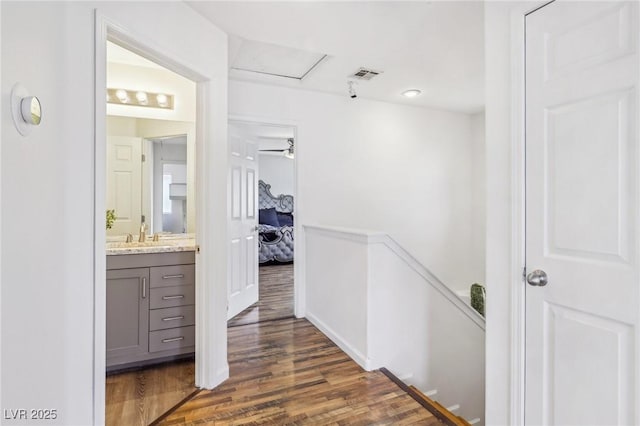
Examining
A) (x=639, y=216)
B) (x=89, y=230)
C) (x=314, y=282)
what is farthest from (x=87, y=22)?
(x=314, y=282)

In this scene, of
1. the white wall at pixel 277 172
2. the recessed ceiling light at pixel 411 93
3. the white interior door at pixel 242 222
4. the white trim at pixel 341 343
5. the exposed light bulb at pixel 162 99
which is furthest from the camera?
the white wall at pixel 277 172

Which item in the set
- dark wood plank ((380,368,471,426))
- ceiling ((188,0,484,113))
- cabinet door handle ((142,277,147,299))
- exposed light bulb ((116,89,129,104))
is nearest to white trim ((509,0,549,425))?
dark wood plank ((380,368,471,426))

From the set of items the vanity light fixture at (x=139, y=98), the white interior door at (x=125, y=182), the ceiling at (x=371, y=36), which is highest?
the ceiling at (x=371, y=36)

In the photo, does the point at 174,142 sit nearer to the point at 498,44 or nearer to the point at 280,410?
the point at 280,410

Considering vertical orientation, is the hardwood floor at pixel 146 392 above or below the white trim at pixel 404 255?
below

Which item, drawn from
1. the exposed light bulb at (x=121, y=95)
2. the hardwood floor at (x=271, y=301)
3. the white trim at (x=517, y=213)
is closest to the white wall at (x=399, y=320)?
the hardwood floor at (x=271, y=301)

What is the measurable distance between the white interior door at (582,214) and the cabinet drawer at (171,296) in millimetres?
2232

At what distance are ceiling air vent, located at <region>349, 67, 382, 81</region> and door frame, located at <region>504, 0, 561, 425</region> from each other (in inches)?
65.2

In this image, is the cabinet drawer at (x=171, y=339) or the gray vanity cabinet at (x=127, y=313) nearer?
the gray vanity cabinet at (x=127, y=313)

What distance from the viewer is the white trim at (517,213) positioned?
4.64 feet

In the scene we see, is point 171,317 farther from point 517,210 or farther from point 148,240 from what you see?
point 517,210

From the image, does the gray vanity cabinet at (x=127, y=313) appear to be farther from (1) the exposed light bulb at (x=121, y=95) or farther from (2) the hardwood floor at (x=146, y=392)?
(1) the exposed light bulb at (x=121, y=95)

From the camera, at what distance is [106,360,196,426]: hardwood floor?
6.13 ft

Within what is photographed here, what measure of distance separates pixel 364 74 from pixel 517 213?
2.15 metres
